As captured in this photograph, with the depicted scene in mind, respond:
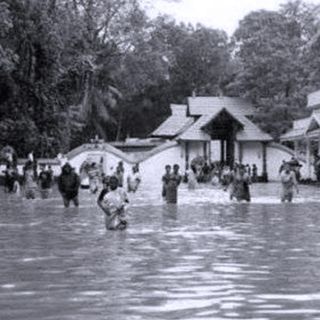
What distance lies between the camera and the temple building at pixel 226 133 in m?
68.4

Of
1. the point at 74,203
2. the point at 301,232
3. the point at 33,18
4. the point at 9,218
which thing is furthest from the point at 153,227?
the point at 33,18

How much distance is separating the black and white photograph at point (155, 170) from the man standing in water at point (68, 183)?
53 millimetres

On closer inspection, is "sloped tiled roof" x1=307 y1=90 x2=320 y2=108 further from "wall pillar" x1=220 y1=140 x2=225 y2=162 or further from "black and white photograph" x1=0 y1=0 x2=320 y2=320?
"wall pillar" x1=220 y1=140 x2=225 y2=162

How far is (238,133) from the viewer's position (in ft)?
226

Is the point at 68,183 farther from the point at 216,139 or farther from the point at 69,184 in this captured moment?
the point at 216,139

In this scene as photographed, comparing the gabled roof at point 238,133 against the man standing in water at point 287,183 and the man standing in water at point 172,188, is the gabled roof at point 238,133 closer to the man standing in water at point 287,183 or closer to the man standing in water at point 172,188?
the man standing in water at point 287,183

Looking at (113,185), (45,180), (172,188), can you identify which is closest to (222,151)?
(45,180)

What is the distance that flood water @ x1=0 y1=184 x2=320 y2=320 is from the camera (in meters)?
9.05

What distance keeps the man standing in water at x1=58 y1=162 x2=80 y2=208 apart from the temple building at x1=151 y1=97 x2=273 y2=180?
40070 mm

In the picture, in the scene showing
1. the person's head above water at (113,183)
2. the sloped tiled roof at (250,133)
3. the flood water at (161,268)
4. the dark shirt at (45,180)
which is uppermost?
the sloped tiled roof at (250,133)

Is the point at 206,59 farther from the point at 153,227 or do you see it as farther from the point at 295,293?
the point at 295,293

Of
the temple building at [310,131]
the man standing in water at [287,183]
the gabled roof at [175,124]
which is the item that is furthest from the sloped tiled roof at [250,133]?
the man standing in water at [287,183]

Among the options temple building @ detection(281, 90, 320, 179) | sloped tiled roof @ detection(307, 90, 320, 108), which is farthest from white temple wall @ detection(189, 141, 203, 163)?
sloped tiled roof @ detection(307, 90, 320, 108)

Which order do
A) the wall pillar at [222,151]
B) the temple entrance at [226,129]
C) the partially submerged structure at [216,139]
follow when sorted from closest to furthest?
1. the partially submerged structure at [216,139]
2. the temple entrance at [226,129]
3. the wall pillar at [222,151]
